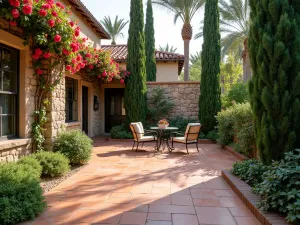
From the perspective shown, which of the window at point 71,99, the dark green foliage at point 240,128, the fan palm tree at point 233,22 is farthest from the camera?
the fan palm tree at point 233,22

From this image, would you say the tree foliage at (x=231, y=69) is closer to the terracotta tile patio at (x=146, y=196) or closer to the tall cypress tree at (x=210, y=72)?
the tall cypress tree at (x=210, y=72)

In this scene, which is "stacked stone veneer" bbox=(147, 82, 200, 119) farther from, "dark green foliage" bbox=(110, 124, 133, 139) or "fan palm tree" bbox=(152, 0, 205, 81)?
"fan palm tree" bbox=(152, 0, 205, 81)

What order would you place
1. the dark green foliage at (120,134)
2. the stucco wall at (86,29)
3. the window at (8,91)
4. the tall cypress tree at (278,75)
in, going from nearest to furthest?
the tall cypress tree at (278,75) → the window at (8,91) → the stucco wall at (86,29) → the dark green foliage at (120,134)

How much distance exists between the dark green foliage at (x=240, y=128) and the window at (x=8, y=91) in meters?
5.36

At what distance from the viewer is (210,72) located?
10508mm

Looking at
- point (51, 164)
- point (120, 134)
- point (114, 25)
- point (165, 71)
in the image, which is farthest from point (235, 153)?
point (114, 25)

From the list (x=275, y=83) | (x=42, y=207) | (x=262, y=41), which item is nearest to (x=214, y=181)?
(x=275, y=83)

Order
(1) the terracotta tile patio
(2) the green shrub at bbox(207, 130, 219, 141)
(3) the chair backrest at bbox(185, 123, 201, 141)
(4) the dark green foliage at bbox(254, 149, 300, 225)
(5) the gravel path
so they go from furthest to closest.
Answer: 1. (2) the green shrub at bbox(207, 130, 219, 141)
2. (3) the chair backrest at bbox(185, 123, 201, 141)
3. (5) the gravel path
4. (1) the terracotta tile patio
5. (4) the dark green foliage at bbox(254, 149, 300, 225)

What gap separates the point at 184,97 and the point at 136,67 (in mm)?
2649

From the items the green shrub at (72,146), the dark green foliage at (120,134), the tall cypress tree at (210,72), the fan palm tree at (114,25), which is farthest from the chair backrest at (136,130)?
the fan palm tree at (114,25)

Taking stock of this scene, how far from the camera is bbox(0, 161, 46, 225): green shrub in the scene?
270cm

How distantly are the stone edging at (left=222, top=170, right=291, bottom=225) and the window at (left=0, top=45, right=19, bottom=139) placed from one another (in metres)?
4.20

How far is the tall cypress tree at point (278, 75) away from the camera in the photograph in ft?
12.2

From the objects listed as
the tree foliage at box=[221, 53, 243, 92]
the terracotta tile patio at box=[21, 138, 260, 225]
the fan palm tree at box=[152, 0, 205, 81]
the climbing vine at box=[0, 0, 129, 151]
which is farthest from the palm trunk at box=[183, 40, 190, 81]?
the climbing vine at box=[0, 0, 129, 151]
